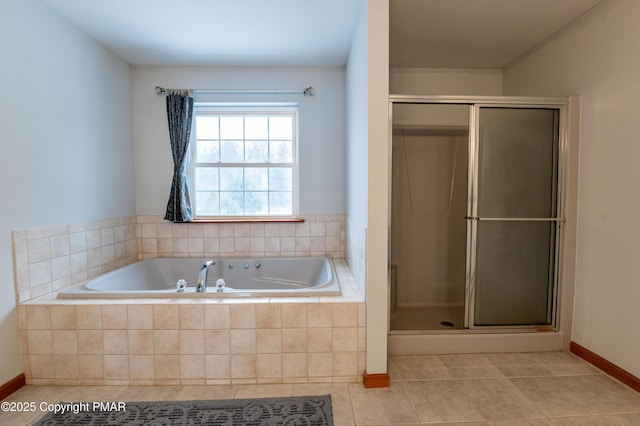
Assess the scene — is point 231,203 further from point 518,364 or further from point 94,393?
point 518,364

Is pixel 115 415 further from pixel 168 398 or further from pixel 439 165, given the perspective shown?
pixel 439 165

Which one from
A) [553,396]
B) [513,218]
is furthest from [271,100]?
[553,396]

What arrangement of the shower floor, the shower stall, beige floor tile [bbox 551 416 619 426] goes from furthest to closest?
1. the shower floor
2. the shower stall
3. beige floor tile [bbox 551 416 619 426]

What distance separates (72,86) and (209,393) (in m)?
2.26

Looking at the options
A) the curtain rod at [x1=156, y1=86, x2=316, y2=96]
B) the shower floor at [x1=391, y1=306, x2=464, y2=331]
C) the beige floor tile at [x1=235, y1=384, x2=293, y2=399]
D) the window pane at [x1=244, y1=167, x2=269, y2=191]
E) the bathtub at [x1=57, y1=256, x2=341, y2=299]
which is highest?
the curtain rod at [x1=156, y1=86, x2=316, y2=96]

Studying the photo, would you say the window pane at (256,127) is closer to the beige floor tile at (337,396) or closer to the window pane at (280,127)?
the window pane at (280,127)

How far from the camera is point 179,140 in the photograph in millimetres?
2859

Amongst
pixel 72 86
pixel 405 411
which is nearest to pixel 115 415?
pixel 405 411

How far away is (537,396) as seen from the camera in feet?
5.80

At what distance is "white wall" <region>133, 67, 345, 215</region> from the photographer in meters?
2.90

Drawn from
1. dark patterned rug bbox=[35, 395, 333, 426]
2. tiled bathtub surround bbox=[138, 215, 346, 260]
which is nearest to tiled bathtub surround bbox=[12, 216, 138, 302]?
tiled bathtub surround bbox=[138, 215, 346, 260]

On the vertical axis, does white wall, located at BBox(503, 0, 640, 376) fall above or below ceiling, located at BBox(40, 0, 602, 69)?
below

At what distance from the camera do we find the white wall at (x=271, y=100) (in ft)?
9.52

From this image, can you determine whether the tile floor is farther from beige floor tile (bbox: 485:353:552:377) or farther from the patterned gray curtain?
the patterned gray curtain
